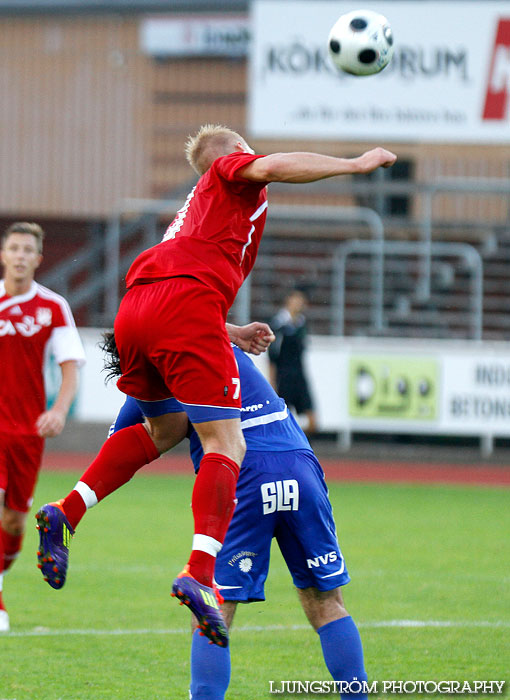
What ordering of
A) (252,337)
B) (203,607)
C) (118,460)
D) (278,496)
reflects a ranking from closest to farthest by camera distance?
(203,607) < (278,496) < (118,460) < (252,337)

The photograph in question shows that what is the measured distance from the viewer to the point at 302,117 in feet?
66.6

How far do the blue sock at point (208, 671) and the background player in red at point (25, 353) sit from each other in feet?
9.57

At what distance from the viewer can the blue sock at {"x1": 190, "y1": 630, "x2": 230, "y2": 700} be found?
15.0 feet

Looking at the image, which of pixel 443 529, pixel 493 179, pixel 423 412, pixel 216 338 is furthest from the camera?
pixel 493 179

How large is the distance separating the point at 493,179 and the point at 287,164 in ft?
62.2

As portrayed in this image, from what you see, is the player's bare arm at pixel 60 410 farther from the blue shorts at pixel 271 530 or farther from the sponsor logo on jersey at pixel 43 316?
the blue shorts at pixel 271 530

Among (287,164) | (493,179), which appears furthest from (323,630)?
(493,179)

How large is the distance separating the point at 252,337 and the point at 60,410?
2183 mm

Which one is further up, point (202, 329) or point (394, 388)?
point (202, 329)

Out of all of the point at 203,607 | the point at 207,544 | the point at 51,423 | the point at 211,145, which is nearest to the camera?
the point at 203,607

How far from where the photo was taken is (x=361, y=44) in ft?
16.8

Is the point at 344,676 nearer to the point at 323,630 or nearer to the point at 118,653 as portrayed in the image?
the point at 323,630

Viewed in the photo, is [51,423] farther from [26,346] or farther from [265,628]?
[265,628]

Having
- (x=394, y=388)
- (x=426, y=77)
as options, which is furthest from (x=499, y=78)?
(x=394, y=388)
